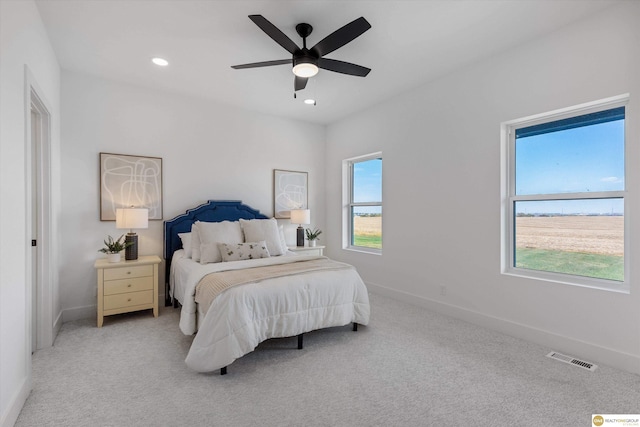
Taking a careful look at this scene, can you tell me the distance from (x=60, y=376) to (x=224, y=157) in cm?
313

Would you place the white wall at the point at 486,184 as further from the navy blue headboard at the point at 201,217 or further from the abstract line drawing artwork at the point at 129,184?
the abstract line drawing artwork at the point at 129,184

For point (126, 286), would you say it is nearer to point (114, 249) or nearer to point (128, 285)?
point (128, 285)

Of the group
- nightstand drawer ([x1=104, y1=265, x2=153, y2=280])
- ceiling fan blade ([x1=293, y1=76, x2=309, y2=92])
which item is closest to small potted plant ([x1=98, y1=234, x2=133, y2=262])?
nightstand drawer ([x1=104, y1=265, x2=153, y2=280])

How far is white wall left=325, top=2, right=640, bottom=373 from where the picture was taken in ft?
8.04

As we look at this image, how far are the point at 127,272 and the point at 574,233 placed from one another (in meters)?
4.51

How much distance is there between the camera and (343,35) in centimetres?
230

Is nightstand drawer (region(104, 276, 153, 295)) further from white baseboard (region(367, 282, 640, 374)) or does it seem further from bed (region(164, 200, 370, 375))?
white baseboard (region(367, 282, 640, 374))

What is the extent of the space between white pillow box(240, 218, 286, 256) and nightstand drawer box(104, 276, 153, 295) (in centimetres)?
121

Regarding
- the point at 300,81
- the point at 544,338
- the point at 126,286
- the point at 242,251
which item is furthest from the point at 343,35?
the point at 126,286

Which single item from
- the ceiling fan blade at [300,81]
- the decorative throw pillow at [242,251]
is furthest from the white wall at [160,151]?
the ceiling fan blade at [300,81]

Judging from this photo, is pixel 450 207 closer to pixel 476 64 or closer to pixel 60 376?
pixel 476 64

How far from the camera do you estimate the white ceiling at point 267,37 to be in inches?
96.6

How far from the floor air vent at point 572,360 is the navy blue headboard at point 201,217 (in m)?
3.81

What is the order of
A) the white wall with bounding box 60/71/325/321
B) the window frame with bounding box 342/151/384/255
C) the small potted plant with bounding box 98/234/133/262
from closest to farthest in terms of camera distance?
the small potted plant with bounding box 98/234/133/262 < the white wall with bounding box 60/71/325/321 < the window frame with bounding box 342/151/384/255
